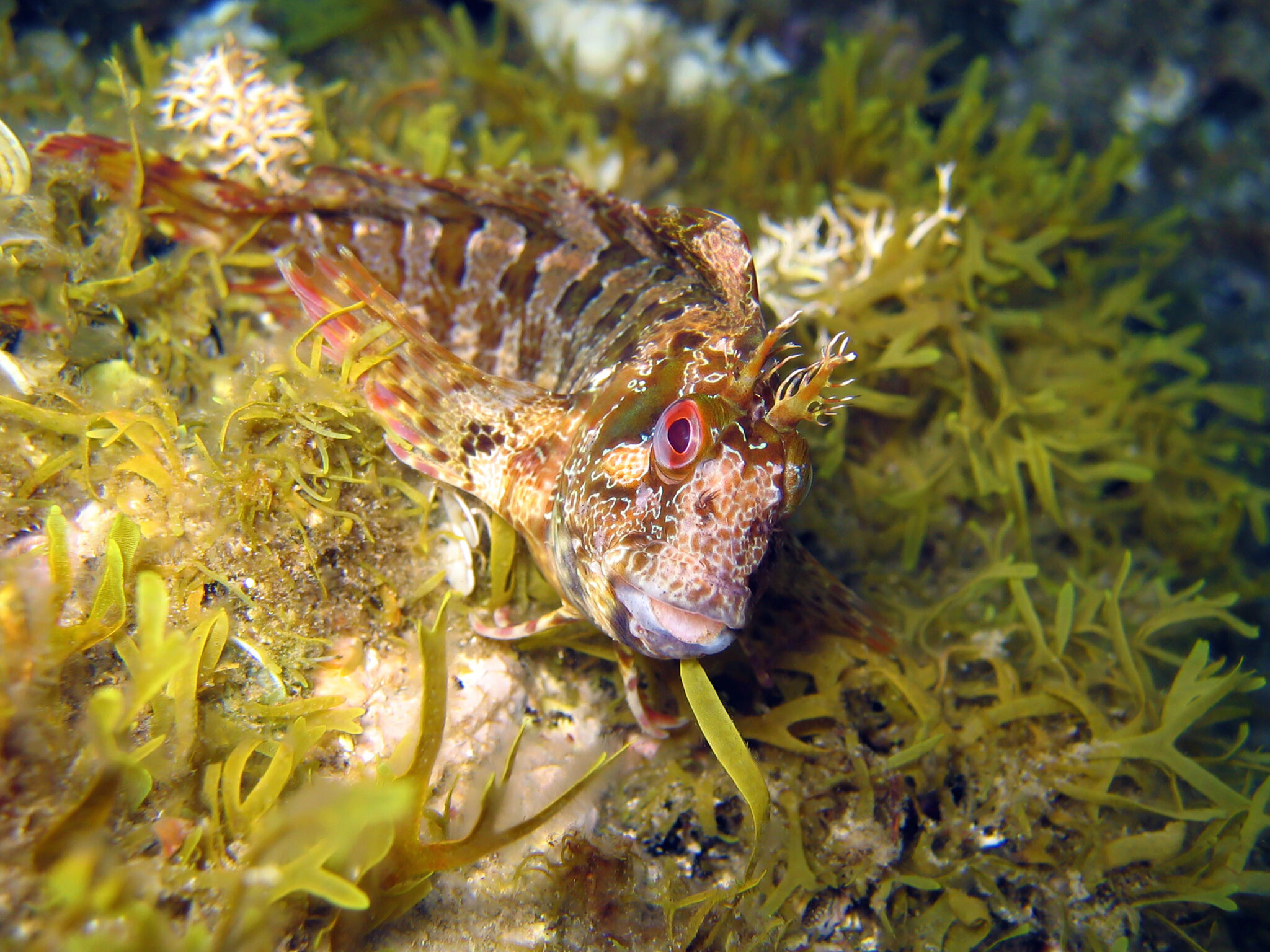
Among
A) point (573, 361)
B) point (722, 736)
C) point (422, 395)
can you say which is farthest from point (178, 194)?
point (722, 736)

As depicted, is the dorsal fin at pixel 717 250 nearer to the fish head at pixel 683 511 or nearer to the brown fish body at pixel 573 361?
the brown fish body at pixel 573 361

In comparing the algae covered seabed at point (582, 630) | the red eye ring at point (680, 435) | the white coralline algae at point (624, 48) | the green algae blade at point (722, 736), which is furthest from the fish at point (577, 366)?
the white coralline algae at point (624, 48)

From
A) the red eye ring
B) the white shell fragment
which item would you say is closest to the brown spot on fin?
the red eye ring

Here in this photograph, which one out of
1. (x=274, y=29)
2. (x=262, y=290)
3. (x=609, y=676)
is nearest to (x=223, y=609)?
(x=609, y=676)

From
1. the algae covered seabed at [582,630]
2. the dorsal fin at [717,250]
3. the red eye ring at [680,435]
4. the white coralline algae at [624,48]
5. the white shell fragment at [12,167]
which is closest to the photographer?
the algae covered seabed at [582,630]

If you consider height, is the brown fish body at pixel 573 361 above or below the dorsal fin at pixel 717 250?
below

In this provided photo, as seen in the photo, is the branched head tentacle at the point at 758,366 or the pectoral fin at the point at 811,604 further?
the pectoral fin at the point at 811,604

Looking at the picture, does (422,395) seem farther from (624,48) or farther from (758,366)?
(624,48)

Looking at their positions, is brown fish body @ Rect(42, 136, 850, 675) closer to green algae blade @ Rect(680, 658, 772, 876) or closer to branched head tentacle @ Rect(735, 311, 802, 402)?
branched head tentacle @ Rect(735, 311, 802, 402)
